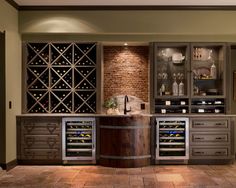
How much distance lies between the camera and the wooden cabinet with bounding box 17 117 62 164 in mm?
7594

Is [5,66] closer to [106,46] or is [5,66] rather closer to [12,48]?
[12,48]

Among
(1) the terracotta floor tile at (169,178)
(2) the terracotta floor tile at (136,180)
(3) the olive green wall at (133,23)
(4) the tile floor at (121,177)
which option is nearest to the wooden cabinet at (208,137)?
(4) the tile floor at (121,177)

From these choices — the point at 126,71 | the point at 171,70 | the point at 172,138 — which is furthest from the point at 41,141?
the point at 171,70

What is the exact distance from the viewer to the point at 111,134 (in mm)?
7375

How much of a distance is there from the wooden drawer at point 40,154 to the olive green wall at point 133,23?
226 centimetres

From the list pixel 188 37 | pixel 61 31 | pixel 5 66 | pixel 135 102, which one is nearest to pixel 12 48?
pixel 5 66

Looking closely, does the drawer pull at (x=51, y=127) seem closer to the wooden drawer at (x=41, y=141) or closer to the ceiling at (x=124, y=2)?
the wooden drawer at (x=41, y=141)

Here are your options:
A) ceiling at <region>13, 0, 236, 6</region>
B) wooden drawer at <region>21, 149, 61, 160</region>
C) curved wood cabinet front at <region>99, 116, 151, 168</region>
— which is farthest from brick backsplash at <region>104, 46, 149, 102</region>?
wooden drawer at <region>21, 149, 61, 160</region>

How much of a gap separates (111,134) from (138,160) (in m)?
0.69

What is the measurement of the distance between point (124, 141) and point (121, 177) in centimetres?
94

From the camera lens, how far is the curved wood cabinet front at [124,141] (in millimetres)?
7309

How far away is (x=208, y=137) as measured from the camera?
301 inches

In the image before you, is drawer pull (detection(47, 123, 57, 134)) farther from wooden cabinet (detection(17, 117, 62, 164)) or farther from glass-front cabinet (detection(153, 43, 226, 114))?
glass-front cabinet (detection(153, 43, 226, 114))

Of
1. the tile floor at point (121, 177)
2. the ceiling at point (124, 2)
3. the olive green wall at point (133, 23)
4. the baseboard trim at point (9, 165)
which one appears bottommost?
the tile floor at point (121, 177)
